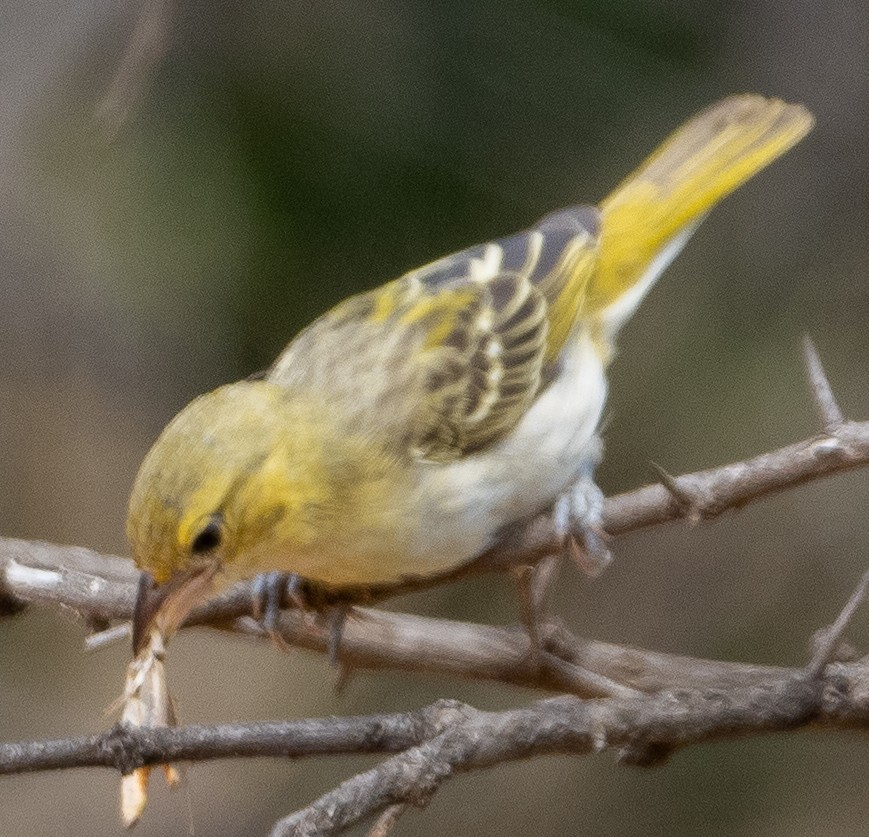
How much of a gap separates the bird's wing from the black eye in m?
0.53

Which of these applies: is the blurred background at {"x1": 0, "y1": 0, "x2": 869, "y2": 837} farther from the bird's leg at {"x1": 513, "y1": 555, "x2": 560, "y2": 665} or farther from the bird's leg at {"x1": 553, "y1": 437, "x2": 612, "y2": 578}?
the bird's leg at {"x1": 513, "y1": 555, "x2": 560, "y2": 665}

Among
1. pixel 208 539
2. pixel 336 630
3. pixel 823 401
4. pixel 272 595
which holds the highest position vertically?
pixel 823 401

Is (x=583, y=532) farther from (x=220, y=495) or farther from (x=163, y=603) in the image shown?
(x=163, y=603)

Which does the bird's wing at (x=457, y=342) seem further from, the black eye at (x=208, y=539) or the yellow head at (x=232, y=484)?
the black eye at (x=208, y=539)

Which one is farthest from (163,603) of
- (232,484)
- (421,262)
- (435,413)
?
(421,262)

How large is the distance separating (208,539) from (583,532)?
0.81m

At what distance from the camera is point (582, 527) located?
2.88 m

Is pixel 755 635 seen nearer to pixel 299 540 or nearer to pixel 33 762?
pixel 299 540

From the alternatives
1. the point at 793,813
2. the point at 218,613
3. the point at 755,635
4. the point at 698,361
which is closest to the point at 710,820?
the point at 793,813

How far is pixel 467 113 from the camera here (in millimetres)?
4363

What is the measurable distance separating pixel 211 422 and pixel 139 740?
3.95 ft

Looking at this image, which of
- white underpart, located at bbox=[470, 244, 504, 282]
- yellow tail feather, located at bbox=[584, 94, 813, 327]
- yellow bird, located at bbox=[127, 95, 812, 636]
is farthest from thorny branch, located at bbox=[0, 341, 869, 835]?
yellow tail feather, located at bbox=[584, 94, 813, 327]

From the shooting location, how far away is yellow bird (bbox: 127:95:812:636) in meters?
2.54

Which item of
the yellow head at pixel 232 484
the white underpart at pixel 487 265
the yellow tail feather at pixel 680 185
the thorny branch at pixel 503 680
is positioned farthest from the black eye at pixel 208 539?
the yellow tail feather at pixel 680 185
